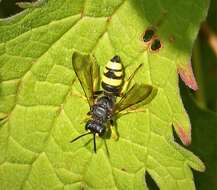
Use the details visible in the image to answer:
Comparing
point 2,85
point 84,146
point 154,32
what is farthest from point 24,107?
point 154,32

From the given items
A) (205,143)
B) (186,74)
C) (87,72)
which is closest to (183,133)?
(186,74)

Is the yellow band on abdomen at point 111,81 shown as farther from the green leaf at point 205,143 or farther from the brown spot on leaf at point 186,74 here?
the green leaf at point 205,143

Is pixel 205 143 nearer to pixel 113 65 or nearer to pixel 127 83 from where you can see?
pixel 127 83

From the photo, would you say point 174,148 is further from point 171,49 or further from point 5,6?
point 5,6

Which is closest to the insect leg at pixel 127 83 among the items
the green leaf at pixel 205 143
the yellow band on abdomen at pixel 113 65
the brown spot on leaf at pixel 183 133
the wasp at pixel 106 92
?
the wasp at pixel 106 92

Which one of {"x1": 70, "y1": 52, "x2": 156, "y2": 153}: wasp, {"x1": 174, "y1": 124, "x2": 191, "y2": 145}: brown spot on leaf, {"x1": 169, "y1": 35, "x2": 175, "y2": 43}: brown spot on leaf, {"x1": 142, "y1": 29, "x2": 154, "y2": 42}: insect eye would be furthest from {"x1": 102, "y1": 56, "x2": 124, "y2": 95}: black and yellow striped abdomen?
{"x1": 174, "y1": 124, "x2": 191, "y2": 145}: brown spot on leaf

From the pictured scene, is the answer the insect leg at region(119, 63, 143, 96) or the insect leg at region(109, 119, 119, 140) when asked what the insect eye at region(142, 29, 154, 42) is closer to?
the insect leg at region(119, 63, 143, 96)
